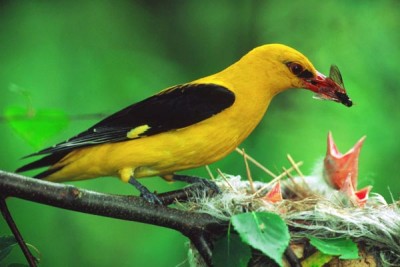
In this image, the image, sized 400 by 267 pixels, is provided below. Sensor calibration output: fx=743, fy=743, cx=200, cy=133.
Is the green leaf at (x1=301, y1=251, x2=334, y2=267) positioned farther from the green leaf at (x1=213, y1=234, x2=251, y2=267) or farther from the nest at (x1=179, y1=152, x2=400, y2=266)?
the green leaf at (x1=213, y1=234, x2=251, y2=267)

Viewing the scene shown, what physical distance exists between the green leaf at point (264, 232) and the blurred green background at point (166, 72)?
2501mm

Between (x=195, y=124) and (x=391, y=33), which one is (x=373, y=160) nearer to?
(x=391, y=33)

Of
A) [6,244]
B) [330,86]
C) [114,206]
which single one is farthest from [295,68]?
[6,244]

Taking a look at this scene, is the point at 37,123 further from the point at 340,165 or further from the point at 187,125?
the point at 340,165

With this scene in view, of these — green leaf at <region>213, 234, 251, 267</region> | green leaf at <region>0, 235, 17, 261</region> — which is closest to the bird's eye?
green leaf at <region>213, 234, 251, 267</region>

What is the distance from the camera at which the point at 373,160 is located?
5020mm

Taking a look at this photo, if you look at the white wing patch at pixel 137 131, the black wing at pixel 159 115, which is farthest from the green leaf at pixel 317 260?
the white wing patch at pixel 137 131

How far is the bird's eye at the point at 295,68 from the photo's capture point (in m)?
3.02

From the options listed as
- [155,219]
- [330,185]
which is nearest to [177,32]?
[330,185]

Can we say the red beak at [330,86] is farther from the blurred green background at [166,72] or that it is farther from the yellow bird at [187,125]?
the blurred green background at [166,72]

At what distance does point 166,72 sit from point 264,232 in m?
3.32

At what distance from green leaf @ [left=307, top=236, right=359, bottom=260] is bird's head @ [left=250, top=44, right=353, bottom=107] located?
67 cm

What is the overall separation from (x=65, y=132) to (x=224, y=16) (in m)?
1.57

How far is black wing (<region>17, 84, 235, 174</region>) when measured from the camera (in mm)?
2973
